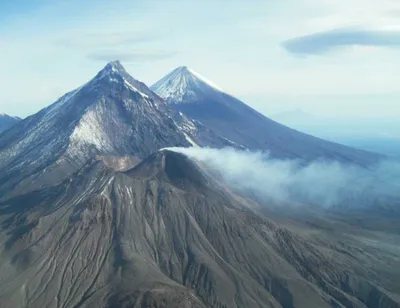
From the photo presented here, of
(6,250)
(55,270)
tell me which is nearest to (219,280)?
(55,270)

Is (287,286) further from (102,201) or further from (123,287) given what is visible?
(102,201)

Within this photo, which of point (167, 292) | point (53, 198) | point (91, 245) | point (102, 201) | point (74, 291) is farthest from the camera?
point (53, 198)

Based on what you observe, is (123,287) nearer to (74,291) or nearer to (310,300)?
(74,291)

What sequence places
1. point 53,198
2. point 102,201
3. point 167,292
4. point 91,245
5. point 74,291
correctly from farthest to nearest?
point 53,198, point 102,201, point 91,245, point 74,291, point 167,292

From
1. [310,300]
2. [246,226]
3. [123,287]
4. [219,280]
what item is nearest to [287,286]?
[310,300]

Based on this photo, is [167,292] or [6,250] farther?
[6,250]

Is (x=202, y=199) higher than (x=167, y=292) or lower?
higher
